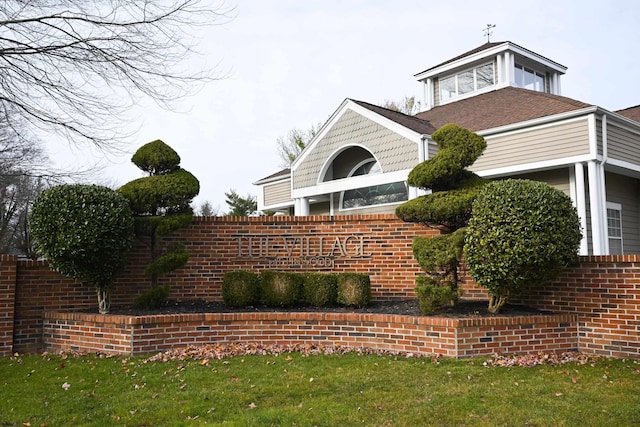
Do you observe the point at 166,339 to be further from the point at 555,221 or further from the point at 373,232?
the point at 555,221

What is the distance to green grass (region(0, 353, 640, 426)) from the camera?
4.48 meters

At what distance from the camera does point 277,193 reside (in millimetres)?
19047

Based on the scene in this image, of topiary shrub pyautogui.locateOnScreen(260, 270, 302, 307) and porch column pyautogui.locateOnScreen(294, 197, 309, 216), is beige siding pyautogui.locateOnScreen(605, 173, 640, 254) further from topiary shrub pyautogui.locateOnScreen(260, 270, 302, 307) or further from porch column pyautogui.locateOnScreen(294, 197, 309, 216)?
topiary shrub pyautogui.locateOnScreen(260, 270, 302, 307)

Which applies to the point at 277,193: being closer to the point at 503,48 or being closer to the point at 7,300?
the point at 503,48

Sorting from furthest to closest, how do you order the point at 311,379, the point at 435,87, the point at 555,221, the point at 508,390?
the point at 435,87
the point at 555,221
the point at 311,379
the point at 508,390

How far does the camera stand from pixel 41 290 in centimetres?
797

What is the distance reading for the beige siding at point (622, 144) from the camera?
1141 cm

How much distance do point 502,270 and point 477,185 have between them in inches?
63.1

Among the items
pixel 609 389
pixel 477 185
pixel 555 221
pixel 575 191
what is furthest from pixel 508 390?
pixel 575 191

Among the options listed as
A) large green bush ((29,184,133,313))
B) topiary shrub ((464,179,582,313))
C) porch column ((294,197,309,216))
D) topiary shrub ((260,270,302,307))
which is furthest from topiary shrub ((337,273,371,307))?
porch column ((294,197,309,216))

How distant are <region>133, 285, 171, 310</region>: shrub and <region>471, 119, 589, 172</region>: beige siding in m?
7.77

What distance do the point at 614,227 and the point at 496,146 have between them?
150 inches

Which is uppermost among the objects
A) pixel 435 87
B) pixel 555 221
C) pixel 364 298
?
pixel 435 87

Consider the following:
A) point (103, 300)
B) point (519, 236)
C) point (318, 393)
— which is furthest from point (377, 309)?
point (103, 300)
